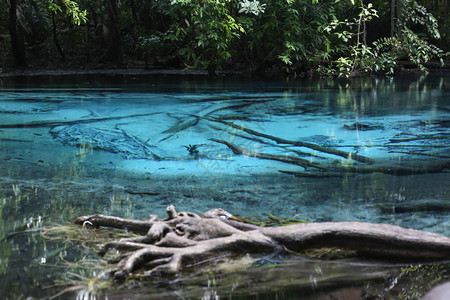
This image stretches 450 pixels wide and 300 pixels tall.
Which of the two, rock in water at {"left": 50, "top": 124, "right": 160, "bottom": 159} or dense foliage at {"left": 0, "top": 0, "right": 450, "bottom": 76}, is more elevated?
dense foliage at {"left": 0, "top": 0, "right": 450, "bottom": 76}

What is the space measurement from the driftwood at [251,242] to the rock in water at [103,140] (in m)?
1.99

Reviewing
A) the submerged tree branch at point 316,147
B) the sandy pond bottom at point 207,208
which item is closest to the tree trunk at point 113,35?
the submerged tree branch at point 316,147

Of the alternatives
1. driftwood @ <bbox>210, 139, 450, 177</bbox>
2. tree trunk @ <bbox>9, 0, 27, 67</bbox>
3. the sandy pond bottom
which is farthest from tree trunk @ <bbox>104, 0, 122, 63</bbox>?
driftwood @ <bbox>210, 139, 450, 177</bbox>

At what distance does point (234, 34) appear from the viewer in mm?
10633

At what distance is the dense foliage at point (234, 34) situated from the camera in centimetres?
1037

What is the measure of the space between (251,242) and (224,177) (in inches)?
53.5

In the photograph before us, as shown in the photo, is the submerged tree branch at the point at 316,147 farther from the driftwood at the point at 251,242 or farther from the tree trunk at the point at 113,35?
the tree trunk at the point at 113,35

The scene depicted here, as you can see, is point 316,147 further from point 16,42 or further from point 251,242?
point 16,42

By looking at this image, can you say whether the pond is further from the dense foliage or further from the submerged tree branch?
the dense foliage

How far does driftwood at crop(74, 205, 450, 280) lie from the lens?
192 centimetres

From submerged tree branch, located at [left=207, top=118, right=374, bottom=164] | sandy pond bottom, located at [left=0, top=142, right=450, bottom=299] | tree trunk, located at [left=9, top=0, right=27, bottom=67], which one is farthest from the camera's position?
tree trunk, located at [left=9, top=0, right=27, bottom=67]

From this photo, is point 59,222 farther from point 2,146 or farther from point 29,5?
point 29,5

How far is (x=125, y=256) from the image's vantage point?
1.95 meters

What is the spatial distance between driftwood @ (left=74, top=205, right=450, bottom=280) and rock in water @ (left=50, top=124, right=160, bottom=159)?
6.51ft
